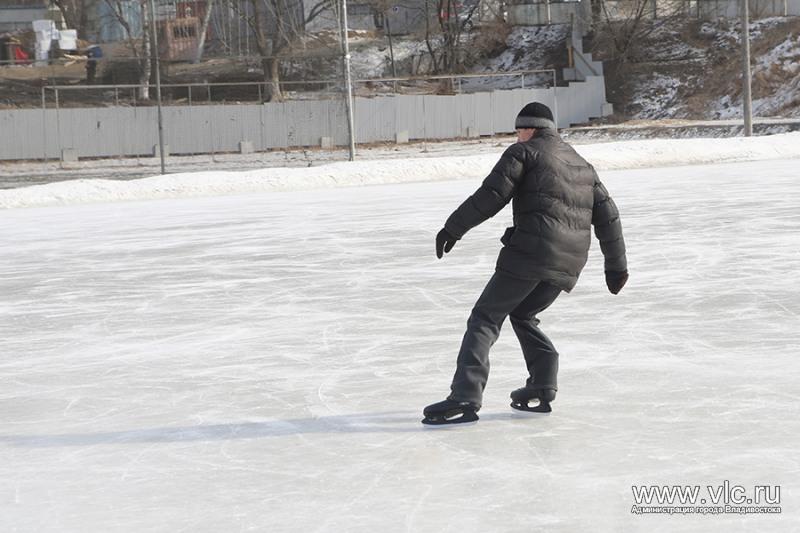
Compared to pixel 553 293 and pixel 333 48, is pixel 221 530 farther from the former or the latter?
pixel 333 48

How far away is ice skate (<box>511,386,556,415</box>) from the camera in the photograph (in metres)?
5.77

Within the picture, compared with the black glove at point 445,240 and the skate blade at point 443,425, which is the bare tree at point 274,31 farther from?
the black glove at point 445,240

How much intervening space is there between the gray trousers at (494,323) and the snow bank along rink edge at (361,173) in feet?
48.8

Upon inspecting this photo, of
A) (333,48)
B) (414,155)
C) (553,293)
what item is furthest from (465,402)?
(333,48)

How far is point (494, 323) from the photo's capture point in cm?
550

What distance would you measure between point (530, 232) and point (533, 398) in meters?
0.87

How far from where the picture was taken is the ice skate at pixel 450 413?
18.4ft

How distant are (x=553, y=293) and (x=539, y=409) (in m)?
0.62

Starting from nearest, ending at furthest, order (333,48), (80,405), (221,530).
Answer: (221,530) < (80,405) < (333,48)

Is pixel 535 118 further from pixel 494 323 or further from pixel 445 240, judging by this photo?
pixel 494 323

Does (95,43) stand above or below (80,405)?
above

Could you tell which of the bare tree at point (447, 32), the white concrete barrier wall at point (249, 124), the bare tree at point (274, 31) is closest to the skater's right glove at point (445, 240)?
the white concrete barrier wall at point (249, 124)

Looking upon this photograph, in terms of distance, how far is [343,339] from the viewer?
7797 mm

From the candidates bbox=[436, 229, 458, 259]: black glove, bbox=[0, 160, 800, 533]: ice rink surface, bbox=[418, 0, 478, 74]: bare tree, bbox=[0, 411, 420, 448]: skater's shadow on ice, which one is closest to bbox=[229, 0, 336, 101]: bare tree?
bbox=[418, 0, 478, 74]: bare tree
